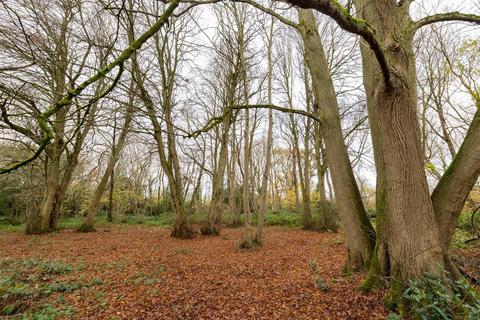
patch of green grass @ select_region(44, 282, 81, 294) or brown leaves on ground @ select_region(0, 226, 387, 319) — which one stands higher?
patch of green grass @ select_region(44, 282, 81, 294)

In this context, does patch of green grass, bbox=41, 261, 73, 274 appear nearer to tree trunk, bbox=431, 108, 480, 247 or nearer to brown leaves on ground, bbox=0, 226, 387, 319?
brown leaves on ground, bbox=0, 226, 387, 319

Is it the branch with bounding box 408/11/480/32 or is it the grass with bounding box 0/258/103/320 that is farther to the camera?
the grass with bounding box 0/258/103/320

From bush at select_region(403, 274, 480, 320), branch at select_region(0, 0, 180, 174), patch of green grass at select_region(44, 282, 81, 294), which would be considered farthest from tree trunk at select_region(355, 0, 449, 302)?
patch of green grass at select_region(44, 282, 81, 294)

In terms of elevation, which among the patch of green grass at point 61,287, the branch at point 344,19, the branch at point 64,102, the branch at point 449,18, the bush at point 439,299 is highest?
the branch at point 449,18

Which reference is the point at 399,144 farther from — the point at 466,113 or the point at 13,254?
the point at 466,113

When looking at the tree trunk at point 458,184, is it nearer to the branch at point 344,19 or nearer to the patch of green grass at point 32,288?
the branch at point 344,19

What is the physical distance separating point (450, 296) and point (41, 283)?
5740mm

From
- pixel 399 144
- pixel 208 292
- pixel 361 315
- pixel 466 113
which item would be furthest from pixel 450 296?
pixel 466 113

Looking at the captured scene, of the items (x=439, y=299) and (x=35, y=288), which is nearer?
(x=439, y=299)

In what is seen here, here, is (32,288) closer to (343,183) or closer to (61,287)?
(61,287)

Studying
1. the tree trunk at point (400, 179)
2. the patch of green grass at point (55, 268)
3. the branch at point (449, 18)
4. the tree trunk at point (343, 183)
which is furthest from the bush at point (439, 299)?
the patch of green grass at point (55, 268)

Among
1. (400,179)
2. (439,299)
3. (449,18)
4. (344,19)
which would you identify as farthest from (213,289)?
(449,18)

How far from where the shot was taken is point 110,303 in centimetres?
334

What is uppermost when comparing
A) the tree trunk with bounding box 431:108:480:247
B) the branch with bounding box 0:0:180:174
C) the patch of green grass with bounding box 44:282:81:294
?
the branch with bounding box 0:0:180:174
